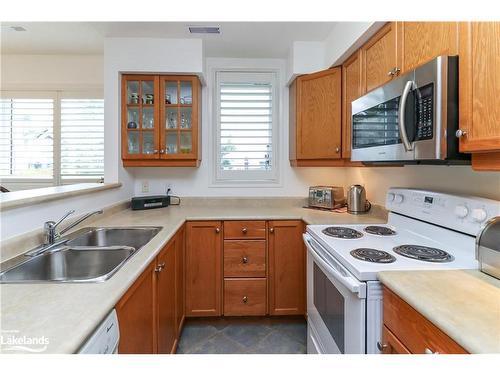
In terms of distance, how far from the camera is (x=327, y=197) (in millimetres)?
2541

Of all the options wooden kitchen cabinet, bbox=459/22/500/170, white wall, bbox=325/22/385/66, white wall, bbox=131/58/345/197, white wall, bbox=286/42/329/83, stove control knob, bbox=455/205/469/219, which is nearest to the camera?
wooden kitchen cabinet, bbox=459/22/500/170

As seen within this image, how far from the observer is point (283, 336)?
6.98 ft

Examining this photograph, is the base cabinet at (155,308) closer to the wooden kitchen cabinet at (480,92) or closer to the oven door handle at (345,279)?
the oven door handle at (345,279)

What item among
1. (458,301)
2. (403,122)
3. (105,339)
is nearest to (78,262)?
(105,339)

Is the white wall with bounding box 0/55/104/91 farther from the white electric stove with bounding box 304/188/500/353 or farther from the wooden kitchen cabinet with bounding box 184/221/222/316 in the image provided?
the white electric stove with bounding box 304/188/500/353

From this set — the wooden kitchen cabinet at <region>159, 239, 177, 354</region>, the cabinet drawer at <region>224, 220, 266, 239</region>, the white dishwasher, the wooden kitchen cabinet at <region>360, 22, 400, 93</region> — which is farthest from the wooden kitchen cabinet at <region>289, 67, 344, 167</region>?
the white dishwasher

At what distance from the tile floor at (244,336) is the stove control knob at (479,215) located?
1390 mm

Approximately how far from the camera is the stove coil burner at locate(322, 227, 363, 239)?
5.20 ft

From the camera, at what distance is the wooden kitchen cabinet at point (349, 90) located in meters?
1.94

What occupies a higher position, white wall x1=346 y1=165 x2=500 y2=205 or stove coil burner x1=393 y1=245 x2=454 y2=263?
white wall x1=346 y1=165 x2=500 y2=205

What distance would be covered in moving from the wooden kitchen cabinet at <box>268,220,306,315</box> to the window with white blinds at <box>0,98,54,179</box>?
2.79 meters

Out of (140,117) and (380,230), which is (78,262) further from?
(380,230)

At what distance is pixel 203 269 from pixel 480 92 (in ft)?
6.66
